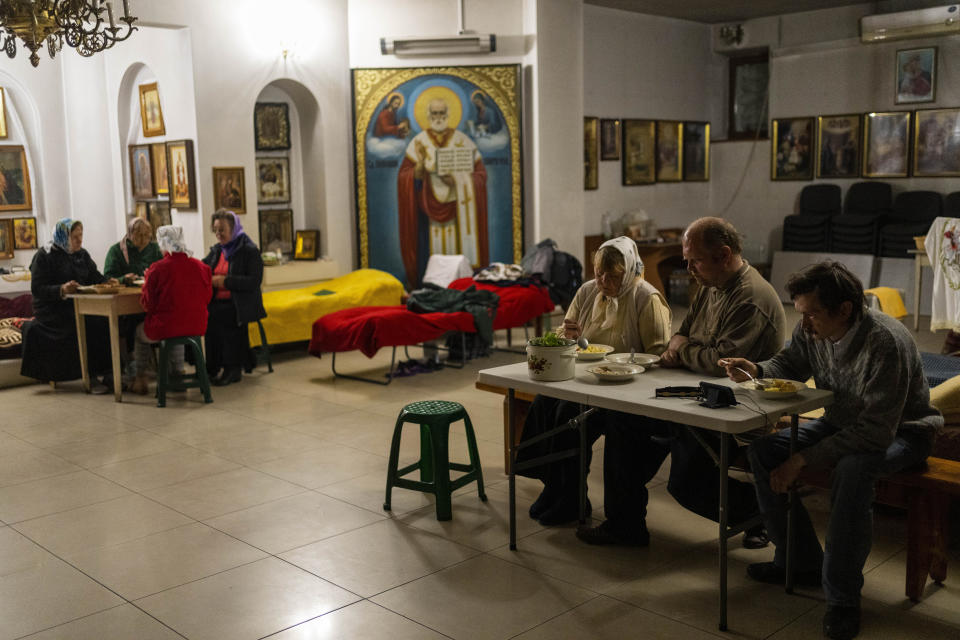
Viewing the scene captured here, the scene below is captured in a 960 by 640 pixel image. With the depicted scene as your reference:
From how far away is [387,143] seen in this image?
1020cm

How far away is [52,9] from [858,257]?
9104mm

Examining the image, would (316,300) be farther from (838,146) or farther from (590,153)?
(838,146)

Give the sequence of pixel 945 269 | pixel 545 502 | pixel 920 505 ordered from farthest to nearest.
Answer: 1. pixel 945 269
2. pixel 545 502
3. pixel 920 505

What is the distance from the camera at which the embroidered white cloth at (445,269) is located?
10.0m

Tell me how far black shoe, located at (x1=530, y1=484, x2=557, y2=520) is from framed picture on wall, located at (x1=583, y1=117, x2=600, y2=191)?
7.39 metres

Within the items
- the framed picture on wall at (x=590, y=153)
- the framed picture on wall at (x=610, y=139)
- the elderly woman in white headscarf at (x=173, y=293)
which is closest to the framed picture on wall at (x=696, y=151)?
the framed picture on wall at (x=610, y=139)

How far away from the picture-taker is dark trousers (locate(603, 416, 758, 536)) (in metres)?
4.01

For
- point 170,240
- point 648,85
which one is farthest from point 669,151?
point 170,240

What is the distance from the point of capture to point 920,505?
3654mm

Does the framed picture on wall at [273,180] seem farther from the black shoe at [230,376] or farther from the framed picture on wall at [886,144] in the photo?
the framed picture on wall at [886,144]

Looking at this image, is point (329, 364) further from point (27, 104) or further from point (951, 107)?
point (951, 107)

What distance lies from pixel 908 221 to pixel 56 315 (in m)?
9.29

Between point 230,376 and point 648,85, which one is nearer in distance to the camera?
point 230,376

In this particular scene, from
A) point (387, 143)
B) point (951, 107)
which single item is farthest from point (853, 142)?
point (387, 143)
